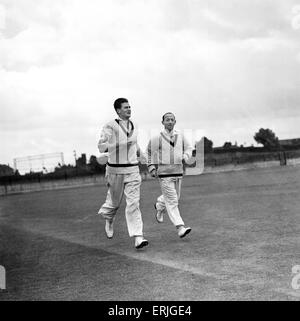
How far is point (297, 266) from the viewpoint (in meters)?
5.66

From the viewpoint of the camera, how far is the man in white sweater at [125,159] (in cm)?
767

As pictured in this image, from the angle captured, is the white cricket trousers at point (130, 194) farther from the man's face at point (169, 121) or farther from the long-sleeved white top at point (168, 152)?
the man's face at point (169, 121)

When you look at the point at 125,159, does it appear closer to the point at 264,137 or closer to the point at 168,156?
the point at 168,156

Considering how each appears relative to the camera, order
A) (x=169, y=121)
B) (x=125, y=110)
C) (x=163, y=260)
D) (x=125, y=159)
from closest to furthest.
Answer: (x=163, y=260), (x=125, y=110), (x=125, y=159), (x=169, y=121)

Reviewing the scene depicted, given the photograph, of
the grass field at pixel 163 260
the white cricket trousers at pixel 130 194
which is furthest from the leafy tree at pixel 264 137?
the white cricket trousers at pixel 130 194

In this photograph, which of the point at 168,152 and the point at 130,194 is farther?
the point at 168,152

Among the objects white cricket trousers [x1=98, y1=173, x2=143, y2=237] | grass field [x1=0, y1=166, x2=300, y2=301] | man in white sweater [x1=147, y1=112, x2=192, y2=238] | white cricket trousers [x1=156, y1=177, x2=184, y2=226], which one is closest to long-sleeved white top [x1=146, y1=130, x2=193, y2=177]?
man in white sweater [x1=147, y1=112, x2=192, y2=238]

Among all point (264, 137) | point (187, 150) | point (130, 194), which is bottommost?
point (130, 194)

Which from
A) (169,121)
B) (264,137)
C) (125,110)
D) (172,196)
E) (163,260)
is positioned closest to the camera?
(163,260)

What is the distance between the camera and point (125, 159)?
7.85 metres

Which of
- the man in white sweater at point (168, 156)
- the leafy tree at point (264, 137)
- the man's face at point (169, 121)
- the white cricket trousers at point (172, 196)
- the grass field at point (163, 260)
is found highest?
the leafy tree at point (264, 137)

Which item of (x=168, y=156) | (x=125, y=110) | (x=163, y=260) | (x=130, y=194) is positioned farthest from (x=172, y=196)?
(x=163, y=260)

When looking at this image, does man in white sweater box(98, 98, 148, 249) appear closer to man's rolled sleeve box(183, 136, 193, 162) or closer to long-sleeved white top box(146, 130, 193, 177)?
long-sleeved white top box(146, 130, 193, 177)

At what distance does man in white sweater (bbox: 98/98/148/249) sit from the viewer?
7672 mm
